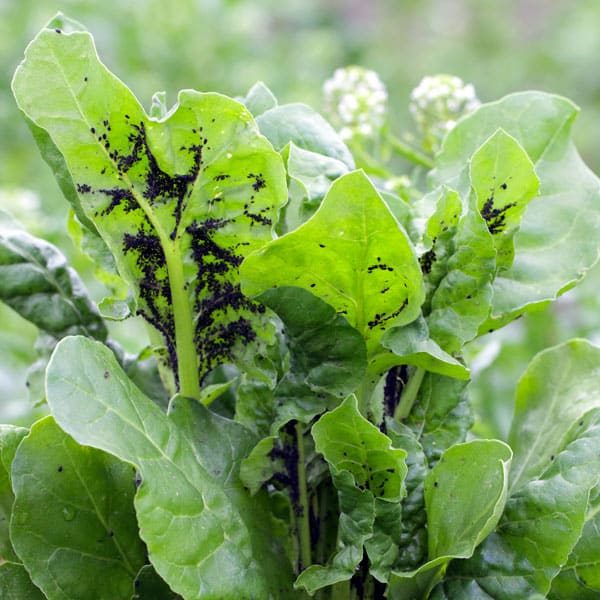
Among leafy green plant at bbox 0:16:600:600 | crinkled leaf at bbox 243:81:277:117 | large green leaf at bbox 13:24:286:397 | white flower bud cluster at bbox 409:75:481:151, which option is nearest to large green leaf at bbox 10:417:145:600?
leafy green plant at bbox 0:16:600:600

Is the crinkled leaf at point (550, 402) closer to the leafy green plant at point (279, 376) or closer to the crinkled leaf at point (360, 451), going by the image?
the leafy green plant at point (279, 376)

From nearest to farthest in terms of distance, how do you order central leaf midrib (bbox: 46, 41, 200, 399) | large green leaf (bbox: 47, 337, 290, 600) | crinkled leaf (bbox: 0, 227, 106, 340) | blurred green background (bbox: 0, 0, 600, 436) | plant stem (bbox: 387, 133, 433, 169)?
large green leaf (bbox: 47, 337, 290, 600) < central leaf midrib (bbox: 46, 41, 200, 399) < crinkled leaf (bbox: 0, 227, 106, 340) < plant stem (bbox: 387, 133, 433, 169) < blurred green background (bbox: 0, 0, 600, 436)

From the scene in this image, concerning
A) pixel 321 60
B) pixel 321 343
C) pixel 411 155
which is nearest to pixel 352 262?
pixel 321 343

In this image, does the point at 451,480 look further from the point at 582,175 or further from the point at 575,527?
the point at 582,175

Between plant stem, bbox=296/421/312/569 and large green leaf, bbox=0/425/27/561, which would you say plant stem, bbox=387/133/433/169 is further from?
large green leaf, bbox=0/425/27/561

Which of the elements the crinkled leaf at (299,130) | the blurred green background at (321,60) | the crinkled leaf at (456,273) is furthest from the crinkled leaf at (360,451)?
the blurred green background at (321,60)

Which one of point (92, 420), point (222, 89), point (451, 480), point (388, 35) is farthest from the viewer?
point (388, 35)

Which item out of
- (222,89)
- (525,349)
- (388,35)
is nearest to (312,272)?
(525,349)
